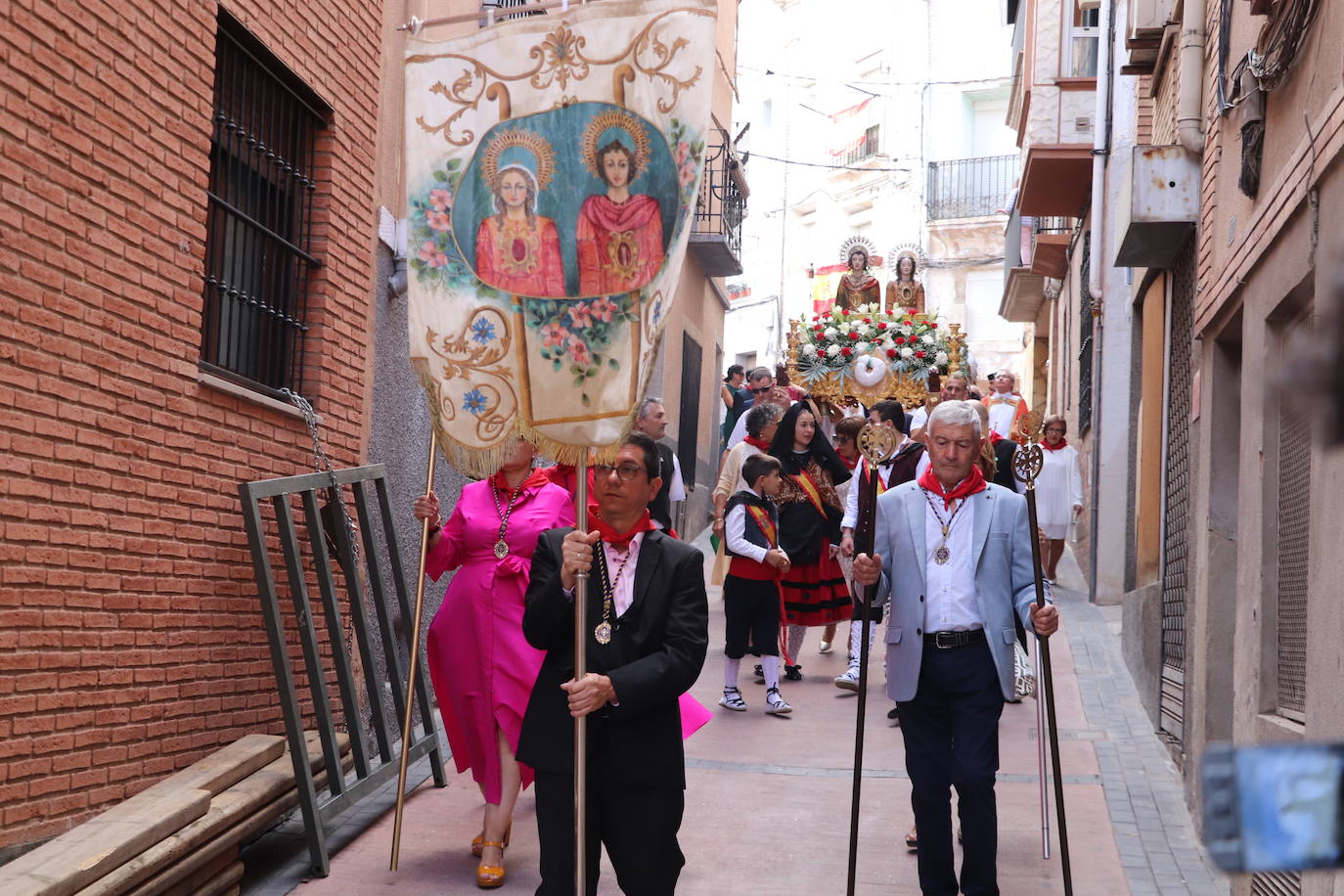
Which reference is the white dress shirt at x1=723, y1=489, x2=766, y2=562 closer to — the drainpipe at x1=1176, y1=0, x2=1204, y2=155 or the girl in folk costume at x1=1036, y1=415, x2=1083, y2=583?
the drainpipe at x1=1176, y1=0, x2=1204, y2=155

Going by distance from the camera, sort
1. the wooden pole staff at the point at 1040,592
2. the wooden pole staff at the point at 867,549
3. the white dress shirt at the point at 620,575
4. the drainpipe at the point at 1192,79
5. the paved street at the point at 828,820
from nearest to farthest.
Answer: the white dress shirt at the point at 620,575 → the wooden pole staff at the point at 1040,592 → the wooden pole staff at the point at 867,549 → the paved street at the point at 828,820 → the drainpipe at the point at 1192,79

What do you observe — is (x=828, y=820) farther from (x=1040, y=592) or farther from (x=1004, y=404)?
(x=1004, y=404)

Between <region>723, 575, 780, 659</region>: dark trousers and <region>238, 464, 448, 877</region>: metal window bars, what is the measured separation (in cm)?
240

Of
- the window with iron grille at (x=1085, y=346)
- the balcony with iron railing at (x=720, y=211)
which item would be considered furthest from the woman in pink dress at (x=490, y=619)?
the balcony with iron railing at (x=720, y=211)

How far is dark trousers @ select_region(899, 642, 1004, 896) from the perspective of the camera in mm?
5930

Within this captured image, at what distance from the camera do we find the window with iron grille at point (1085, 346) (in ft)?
58.4

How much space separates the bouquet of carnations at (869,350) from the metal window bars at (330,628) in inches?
270

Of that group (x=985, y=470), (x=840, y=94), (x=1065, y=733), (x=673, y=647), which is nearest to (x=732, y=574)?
(x=1065, y=733)

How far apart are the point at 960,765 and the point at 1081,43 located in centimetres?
1327

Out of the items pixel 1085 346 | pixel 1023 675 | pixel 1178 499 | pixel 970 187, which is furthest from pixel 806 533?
pixel 970 187

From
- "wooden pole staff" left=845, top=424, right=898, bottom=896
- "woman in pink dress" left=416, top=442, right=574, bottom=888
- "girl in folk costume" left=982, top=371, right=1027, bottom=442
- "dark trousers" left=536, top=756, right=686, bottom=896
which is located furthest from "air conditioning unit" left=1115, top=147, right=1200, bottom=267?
"girl in folk costume" left=982, top=371, right=1027, bottom=442

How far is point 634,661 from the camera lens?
192 inches

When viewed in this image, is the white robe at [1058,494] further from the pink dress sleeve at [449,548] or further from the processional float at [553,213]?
the processional float at [553,213]

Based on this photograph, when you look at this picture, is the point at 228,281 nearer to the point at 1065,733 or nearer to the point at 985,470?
the point at 985,470
